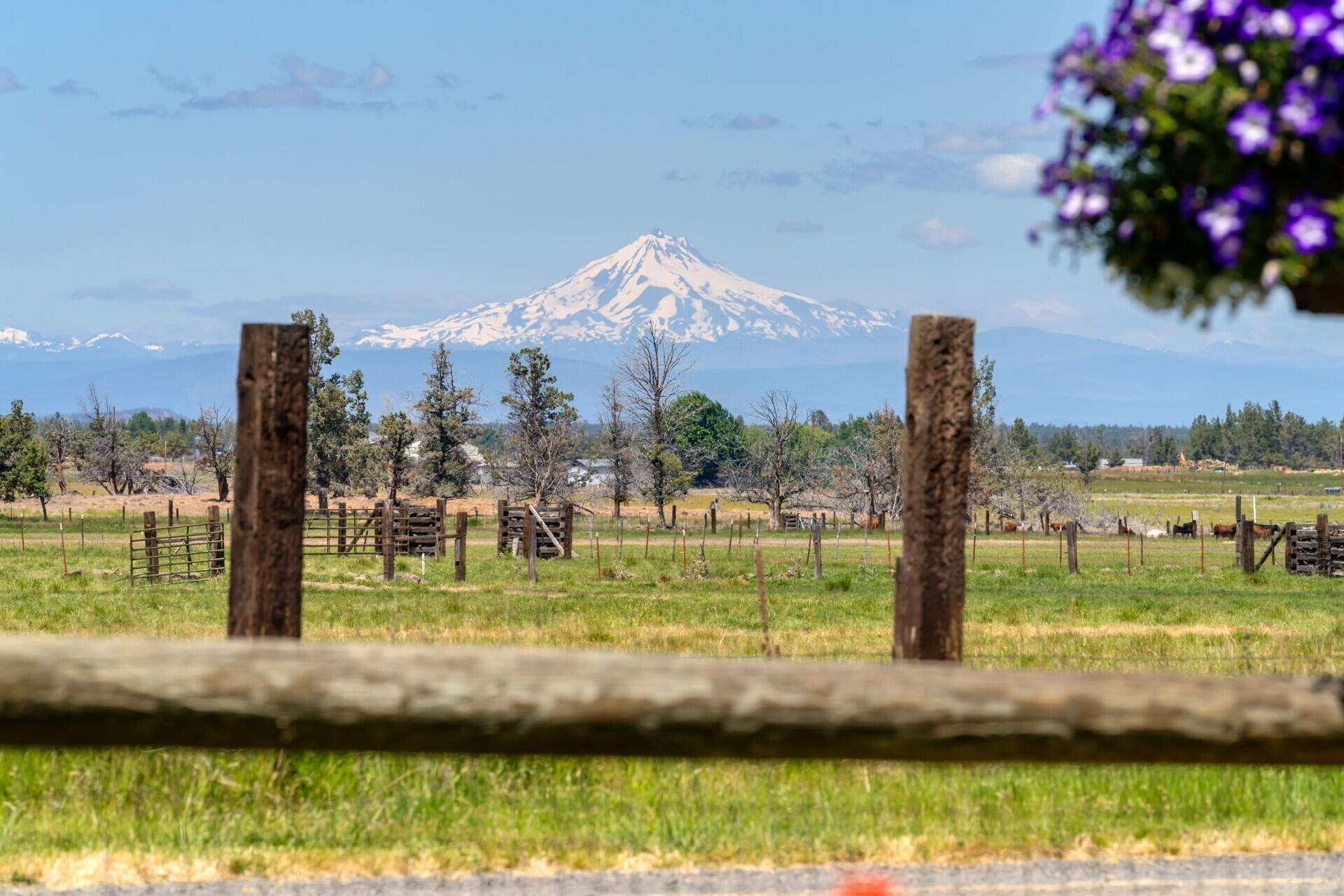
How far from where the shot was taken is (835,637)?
21.1 meters

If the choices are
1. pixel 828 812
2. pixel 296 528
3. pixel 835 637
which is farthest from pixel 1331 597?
pixel 296 528

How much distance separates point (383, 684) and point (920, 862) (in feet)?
10.8

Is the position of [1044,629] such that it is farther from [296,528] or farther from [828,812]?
[296,528]

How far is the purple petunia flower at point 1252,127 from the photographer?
2719mm

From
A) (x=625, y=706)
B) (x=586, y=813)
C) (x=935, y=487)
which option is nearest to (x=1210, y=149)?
(x=625, y=706)

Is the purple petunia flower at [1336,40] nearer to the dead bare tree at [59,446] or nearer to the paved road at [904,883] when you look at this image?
the paved road at [904,883]

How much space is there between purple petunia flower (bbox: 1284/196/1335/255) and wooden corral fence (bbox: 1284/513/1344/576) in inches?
1487

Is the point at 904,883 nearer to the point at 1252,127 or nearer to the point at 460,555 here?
the point at 1252,127

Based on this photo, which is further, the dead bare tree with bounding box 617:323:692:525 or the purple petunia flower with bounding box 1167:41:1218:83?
the dead bare tree with bounding box 617:323:692:525

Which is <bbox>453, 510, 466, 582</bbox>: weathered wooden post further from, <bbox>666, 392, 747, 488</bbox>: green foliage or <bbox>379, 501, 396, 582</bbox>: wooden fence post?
<bbox>666, 392, 747, 488</bbox>: green foliage

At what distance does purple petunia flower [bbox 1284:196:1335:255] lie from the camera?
279 centimetres

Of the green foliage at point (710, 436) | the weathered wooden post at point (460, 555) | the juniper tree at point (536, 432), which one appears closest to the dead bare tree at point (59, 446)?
the juniper tree at point (536, 432)

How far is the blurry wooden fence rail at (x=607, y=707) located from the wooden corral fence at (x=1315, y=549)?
37207 millimetres

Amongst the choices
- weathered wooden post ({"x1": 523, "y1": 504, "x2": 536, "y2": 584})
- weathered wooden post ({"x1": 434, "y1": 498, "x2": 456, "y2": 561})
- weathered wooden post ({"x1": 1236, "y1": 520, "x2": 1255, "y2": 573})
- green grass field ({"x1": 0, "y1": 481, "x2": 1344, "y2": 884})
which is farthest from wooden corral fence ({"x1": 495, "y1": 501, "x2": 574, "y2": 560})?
green grass field ({"x1": 0, "y1": 481, "x2": 1344, "y2": 884})
